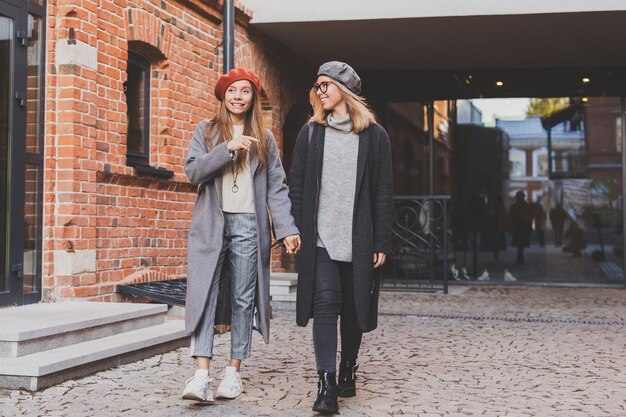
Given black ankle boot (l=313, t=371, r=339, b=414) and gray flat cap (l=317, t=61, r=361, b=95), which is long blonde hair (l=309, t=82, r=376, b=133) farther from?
black ankle boot (l=313, t=371, r=339, b=414)

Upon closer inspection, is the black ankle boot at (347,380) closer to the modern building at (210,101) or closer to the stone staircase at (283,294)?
the modern building at (210,101)

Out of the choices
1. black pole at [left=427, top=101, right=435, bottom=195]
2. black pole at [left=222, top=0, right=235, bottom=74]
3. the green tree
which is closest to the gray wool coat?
black pole at [left=222, top=0, right=235, bottom=74]

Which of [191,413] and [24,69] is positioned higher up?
[24,69]

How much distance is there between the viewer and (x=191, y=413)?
4.29 meters

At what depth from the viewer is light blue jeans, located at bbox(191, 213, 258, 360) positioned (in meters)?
4.62

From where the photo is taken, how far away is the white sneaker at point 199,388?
14.4 ft

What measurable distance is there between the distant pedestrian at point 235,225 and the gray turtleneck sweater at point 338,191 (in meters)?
0.18

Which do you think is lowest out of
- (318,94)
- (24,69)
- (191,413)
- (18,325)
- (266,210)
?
(191,413)

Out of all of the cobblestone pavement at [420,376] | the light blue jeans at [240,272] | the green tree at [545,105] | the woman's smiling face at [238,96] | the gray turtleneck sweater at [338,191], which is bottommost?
the cobblestone pavement at [420,376]

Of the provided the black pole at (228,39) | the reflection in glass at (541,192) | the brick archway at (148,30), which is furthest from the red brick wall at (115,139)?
the reflection in glass at (541,192)

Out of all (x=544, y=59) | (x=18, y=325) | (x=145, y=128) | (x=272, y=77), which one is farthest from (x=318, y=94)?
(x=544, y=59)

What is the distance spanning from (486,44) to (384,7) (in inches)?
84.0

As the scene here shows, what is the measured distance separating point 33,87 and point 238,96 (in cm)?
291

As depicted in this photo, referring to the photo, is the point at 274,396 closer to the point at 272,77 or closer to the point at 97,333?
the point at 97,333
